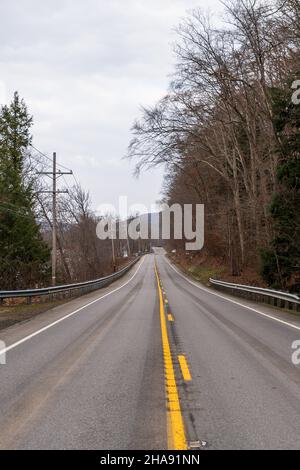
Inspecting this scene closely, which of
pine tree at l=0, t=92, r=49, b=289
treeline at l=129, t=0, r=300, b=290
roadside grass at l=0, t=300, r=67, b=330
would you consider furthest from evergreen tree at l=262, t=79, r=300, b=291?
pine tree at l=0, t=92, r=49, b=289

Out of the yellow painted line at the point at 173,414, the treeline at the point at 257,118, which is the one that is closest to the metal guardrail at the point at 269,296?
the treeline at the point at 257,118

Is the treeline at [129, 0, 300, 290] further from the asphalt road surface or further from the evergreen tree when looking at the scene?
the asphalt road surface

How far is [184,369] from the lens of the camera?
8.27 m

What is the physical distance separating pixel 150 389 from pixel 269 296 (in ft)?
57.8

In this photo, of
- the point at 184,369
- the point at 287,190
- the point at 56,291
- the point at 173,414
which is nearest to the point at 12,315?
the point at 56,291

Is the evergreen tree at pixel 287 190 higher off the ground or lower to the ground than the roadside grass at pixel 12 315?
higher

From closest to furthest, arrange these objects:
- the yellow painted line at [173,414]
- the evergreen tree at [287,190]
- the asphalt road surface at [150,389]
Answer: the yellow painted line at [173,414] → the asphalt road surface at [150,389] → the evergreen tree at [287,190]

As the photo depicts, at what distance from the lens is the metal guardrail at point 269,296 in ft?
65.5

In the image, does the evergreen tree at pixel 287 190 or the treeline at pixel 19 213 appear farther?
the treeline at pixel 19 213

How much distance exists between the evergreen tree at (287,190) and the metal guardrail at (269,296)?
1.45m

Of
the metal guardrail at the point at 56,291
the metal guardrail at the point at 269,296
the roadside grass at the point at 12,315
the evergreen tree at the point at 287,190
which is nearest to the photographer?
the roadside grass at the point at 12,315

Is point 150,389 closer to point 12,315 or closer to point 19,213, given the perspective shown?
point 12,315

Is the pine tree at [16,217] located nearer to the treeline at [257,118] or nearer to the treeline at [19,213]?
the treeline at [19,213]
